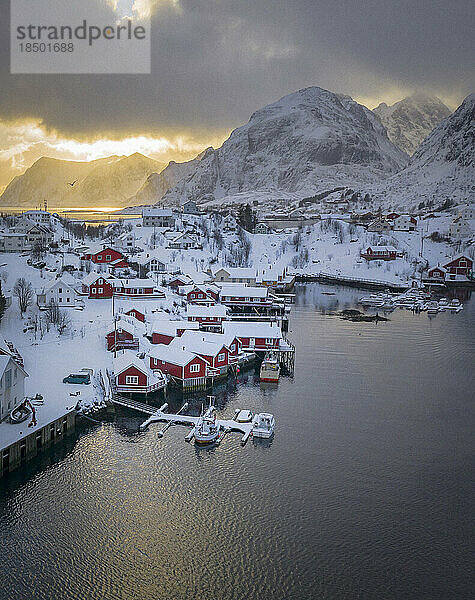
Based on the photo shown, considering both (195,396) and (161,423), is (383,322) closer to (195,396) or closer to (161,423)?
(195,396)

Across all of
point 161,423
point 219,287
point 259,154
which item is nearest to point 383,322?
point 219,287

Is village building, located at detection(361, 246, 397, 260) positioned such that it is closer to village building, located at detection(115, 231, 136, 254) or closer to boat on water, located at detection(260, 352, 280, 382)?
village building, located at detection(115, 231, 136, 254)

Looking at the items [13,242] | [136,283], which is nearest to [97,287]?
[136,283]

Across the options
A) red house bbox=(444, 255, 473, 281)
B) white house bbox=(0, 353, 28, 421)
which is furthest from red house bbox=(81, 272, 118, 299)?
red house bbox=(444, 255, 473, 281)

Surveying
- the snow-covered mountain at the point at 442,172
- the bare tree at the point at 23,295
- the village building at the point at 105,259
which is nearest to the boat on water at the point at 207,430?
the bare tree at the point at 23,295

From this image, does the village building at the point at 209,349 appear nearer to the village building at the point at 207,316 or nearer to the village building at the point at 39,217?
the village building at the point at 207,316

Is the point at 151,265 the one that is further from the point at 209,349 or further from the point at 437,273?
the point at 437,273
